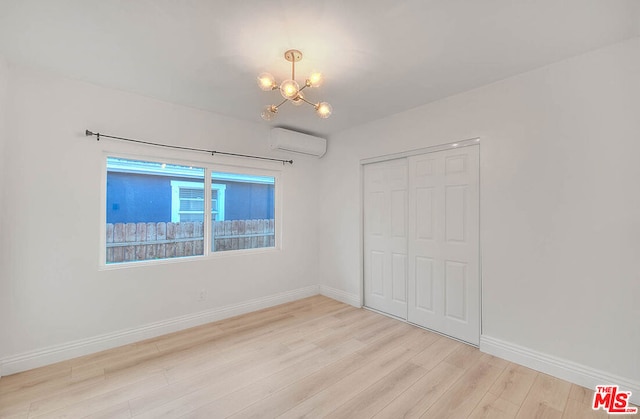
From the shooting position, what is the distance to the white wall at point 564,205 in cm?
193

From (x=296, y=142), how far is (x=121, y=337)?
3.05 m

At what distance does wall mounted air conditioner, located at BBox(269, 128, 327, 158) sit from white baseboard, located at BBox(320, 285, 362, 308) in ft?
7.08

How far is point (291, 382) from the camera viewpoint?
2121mm

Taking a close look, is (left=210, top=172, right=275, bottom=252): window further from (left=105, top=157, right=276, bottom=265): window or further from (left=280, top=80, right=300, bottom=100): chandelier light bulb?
(left=280, top=80, right=300, bottom=100): chandelier light bulb

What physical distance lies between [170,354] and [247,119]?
112 inches

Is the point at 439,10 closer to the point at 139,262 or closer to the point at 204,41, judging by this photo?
the point at 204,41

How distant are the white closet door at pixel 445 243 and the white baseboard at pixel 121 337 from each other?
6.61 feet

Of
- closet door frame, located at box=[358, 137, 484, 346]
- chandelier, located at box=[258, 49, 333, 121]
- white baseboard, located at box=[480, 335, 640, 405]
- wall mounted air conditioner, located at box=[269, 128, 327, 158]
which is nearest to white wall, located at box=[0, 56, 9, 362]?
chandelier, located at box=[258, 49, 333, 121]

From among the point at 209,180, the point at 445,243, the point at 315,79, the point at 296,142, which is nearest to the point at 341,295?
the point at 445,243

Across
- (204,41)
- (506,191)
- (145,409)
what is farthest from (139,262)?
(506,191)

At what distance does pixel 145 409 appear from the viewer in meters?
1.83

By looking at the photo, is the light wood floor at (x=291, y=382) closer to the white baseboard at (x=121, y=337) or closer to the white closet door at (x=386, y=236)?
the white baseboard at (x=121, y=337)

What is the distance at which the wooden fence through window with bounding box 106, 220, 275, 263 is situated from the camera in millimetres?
2799

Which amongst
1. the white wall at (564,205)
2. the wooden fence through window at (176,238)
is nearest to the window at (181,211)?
the wooden fence through window at (176,238)
